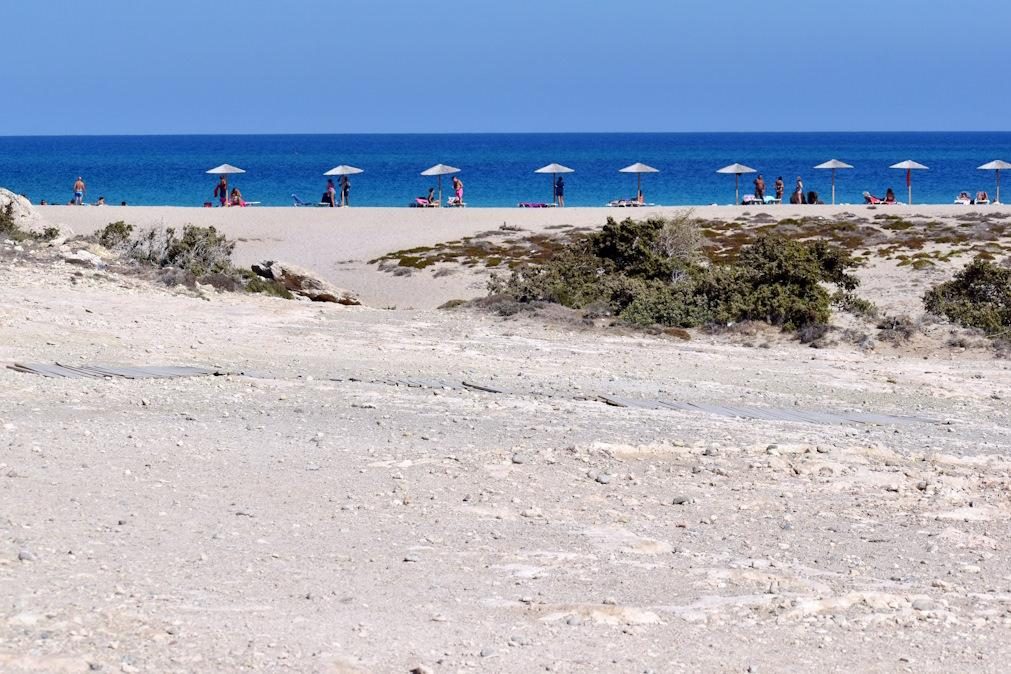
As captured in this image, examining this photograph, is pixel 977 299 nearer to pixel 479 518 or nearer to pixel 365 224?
pixel 479 518

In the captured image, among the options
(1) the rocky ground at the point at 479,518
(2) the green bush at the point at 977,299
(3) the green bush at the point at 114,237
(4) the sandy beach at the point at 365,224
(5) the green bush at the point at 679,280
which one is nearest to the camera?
(1) the rocky ground at the point at 479,518

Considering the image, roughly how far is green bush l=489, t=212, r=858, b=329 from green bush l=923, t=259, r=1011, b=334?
4.83ft

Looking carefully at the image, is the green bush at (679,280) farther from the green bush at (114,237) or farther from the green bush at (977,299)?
the green bush at (114,237)

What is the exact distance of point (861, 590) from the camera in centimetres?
662

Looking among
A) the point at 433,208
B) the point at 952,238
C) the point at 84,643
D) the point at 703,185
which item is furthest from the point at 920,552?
the point at 703,185

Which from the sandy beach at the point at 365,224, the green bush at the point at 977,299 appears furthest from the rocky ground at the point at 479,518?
the sandy beach at the point at 365,224

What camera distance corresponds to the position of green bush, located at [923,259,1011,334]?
17.2 m

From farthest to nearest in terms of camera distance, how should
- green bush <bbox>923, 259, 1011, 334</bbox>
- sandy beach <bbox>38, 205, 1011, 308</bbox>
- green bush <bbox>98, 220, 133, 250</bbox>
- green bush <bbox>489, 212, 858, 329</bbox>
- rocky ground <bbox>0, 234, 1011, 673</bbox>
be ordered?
1. sandy beach <bbox>38, 205, 1011, 308</bbox>
2. green bush <bbox>98, 220, 133, 250</bbox>
3. green bush <bbox>489, 212, 858, 329</bbox>
4. green bush <bbox>923, 259, 1011, 334</bbox>
5. rocky ground <bbox>0, 234, 1011, 673</bbox>

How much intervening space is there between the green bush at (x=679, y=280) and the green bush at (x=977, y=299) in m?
1.47

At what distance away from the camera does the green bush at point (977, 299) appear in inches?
679

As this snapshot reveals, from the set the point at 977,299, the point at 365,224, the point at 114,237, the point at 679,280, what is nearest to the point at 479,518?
the point at 679,280

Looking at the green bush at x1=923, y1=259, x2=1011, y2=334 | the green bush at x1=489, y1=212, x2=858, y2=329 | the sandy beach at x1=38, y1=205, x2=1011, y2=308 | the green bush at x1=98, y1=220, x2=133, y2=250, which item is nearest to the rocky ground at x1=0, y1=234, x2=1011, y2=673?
the green bush at x1=923, y1=259, x2=1011, y2=334

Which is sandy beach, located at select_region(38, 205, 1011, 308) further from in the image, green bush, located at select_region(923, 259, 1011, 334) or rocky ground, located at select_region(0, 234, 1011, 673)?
rocky ground, located at select_region(0, 234, 1011, 673)

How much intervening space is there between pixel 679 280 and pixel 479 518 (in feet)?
42.3
